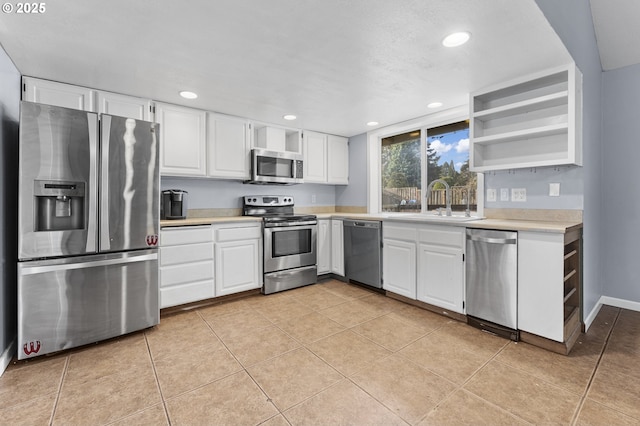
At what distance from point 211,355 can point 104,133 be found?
6.07ft

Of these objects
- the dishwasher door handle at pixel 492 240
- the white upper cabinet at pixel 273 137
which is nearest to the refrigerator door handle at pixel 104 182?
the white upper cabinet at pixel 273 137

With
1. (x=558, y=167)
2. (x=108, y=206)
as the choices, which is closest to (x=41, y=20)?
(x=108, y=206)

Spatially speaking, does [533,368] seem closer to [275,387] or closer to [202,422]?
[275,387]

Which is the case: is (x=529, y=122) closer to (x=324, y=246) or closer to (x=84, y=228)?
(x=324, y=246)

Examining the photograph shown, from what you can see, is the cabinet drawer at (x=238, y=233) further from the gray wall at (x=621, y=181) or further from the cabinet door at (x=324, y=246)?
the gray wall at (x=621, y=181)

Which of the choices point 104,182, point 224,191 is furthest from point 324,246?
point 104,182

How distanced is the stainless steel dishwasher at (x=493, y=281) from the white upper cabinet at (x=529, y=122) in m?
0.72

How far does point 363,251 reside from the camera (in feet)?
12.0

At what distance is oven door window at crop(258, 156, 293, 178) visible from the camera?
371 centimetres

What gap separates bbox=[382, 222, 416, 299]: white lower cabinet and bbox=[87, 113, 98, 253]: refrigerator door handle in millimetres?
2684

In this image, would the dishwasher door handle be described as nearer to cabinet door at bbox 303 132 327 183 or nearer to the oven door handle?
the oven door handle

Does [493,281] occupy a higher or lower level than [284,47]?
lower

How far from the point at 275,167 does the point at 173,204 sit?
1.30 meters

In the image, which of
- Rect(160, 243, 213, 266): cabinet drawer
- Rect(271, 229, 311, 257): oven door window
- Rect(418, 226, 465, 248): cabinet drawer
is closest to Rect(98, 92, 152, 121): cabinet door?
Rect(160, 243, 213, 266): cabinet drawer
